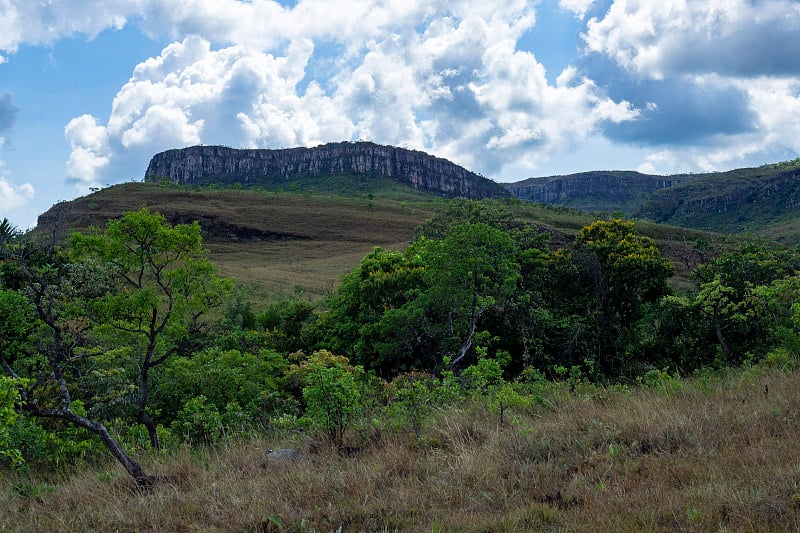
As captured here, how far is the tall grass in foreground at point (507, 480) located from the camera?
11.9ft

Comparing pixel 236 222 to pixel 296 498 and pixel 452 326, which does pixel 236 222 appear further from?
pixel 296 498

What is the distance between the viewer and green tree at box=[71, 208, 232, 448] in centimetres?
1079

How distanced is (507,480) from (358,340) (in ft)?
48.2

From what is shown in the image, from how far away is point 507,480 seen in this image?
4.38 meters

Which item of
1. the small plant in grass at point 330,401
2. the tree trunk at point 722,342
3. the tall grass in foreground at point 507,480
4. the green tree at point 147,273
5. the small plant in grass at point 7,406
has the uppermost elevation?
the green tree at point 147,273

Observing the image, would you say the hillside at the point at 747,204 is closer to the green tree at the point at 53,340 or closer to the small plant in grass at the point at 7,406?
the green tree at the point at 53,340

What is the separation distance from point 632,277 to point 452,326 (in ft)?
28.7

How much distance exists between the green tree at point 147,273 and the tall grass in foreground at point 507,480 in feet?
18.0

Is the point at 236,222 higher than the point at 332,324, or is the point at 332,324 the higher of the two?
the point at 236,222

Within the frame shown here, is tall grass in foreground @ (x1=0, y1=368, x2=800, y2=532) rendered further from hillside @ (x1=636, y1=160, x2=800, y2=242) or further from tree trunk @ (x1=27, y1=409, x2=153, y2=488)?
hillside @ (x1=636, y1=160, x2=800, y2=242)

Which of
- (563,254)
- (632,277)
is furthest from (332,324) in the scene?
(632,277)

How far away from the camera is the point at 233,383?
43.8ft

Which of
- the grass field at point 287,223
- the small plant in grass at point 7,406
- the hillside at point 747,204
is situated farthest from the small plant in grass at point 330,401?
the hillside at point 747,204

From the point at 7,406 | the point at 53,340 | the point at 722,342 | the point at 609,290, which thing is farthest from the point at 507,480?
the point at 609,290
